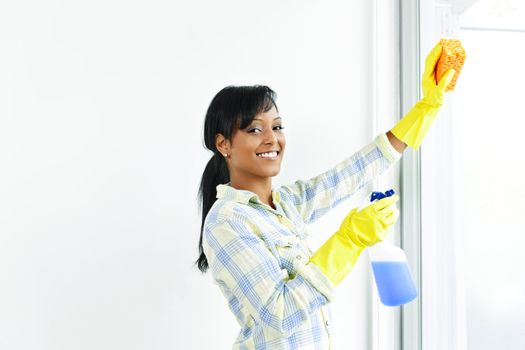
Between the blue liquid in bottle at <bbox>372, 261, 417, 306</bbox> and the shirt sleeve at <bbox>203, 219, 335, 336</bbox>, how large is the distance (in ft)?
0.43

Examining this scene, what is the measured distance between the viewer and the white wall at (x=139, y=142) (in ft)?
5.67

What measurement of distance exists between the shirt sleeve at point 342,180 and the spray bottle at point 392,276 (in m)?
0.27

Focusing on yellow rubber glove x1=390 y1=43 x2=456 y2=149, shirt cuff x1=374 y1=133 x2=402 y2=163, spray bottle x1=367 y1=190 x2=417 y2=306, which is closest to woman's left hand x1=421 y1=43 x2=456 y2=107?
yellow rubber glove x1=390 y1=43 x2=456 y2=149

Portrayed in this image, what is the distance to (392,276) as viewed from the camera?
1.27 metres

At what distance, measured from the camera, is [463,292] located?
147 centimetres

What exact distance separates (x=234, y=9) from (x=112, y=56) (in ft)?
1.20

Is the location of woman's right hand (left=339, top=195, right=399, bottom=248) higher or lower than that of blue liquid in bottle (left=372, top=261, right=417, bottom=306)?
higher

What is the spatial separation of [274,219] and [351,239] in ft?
0.73

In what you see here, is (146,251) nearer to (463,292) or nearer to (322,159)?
(322,159)

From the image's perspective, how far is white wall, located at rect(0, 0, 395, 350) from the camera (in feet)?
→ 5.67

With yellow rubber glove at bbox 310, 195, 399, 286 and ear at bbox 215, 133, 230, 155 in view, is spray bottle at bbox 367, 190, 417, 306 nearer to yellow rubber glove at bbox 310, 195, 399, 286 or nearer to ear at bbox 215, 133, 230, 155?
yellow rubber glove at bbox 310, 195, 399, 286

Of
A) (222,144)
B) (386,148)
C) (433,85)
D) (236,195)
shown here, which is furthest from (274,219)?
(433,85)

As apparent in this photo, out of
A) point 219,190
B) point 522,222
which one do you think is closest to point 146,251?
point 219,190

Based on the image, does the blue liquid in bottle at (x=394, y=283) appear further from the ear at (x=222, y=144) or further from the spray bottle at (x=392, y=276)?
the ear at (x=222, y=144)
